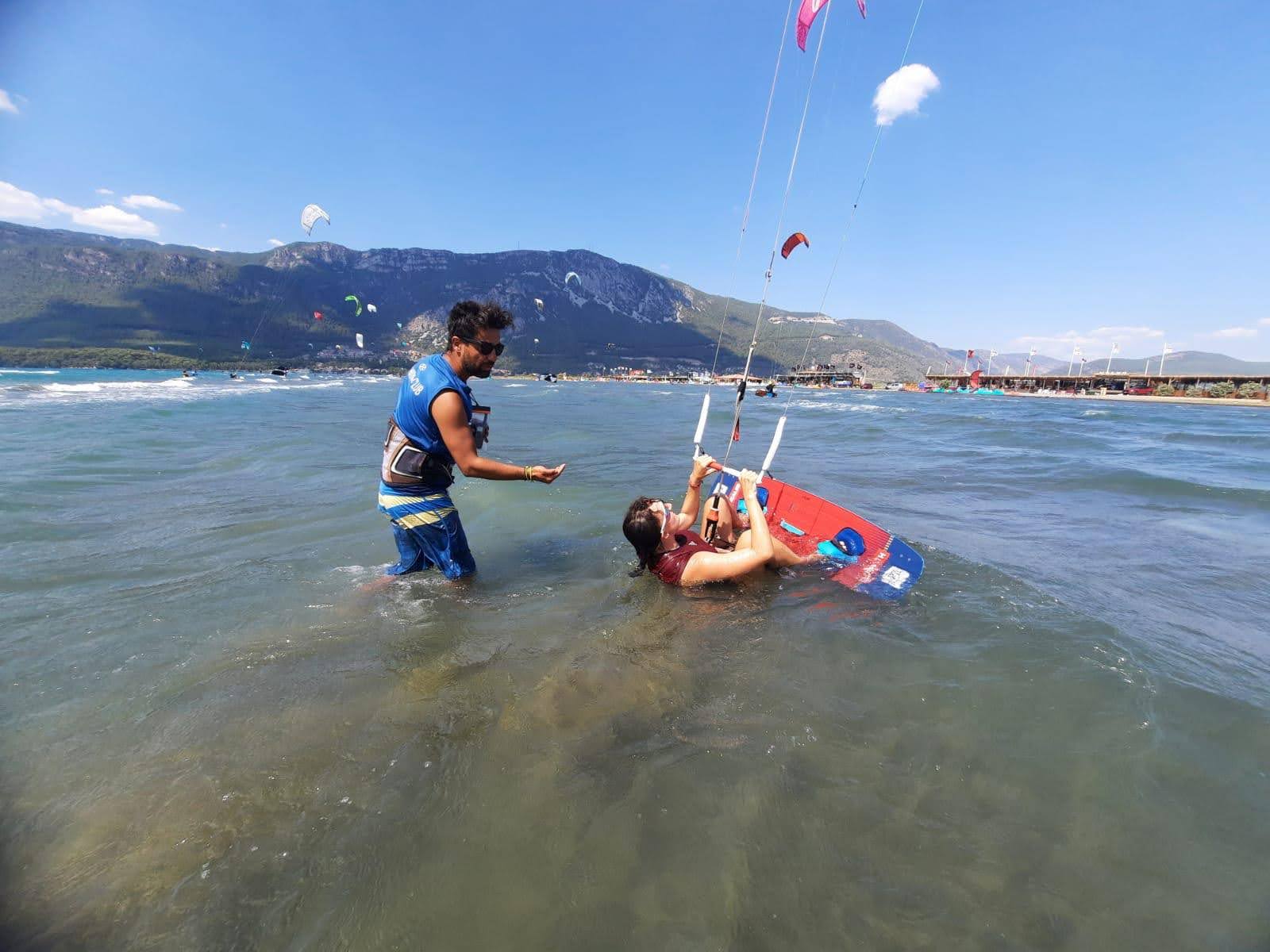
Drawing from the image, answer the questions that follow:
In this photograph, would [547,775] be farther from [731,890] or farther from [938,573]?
[938,573]

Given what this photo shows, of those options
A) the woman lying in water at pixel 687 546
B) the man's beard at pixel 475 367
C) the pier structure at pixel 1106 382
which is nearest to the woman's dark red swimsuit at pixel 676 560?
the woman lying in water at pixel 687 546

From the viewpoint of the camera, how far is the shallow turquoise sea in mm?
1960

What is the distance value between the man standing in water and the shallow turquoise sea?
75 cm

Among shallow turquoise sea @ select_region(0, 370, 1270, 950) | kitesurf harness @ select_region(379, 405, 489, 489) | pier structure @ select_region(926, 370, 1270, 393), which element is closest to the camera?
shallow turquoise sea @ select_region(0, 370, 1270, 950)

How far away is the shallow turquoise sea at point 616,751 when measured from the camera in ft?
6.43

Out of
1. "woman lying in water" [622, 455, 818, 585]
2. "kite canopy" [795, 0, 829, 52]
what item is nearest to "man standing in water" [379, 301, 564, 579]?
"woman lying in water" [622, 455, 818, 585]

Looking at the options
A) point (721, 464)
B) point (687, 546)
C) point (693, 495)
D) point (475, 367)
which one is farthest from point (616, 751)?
point (721, 464)

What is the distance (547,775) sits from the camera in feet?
8.56

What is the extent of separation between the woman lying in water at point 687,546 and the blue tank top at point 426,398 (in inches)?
71.9

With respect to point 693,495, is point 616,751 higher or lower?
lower

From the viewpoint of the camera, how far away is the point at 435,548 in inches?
192

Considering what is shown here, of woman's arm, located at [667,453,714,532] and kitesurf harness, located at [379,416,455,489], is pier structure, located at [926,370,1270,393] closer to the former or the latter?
woman's arm, located at [667,453,714,532]

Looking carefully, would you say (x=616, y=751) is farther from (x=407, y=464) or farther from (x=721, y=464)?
(x=721, y=464)

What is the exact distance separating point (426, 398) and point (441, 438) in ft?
1.20
